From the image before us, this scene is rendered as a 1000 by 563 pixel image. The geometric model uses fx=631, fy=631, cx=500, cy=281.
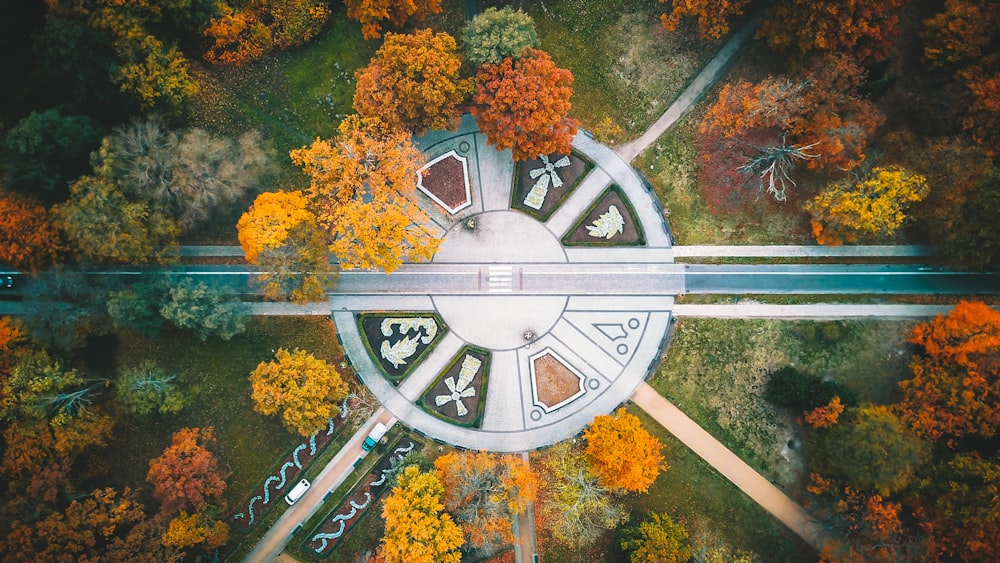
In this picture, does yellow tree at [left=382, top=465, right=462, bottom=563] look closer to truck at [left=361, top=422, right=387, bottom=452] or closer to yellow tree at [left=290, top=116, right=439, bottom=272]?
truck at [left=361, top=422, right=387, bottom=452]

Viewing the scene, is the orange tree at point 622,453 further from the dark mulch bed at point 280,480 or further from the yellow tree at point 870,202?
the dark mulch bed at point 280,480

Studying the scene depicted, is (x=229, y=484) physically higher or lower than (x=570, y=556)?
higher

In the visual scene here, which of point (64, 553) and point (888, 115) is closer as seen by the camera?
point (64, 553)

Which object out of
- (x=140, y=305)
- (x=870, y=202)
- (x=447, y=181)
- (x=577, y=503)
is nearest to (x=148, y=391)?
(x=140, y=305)

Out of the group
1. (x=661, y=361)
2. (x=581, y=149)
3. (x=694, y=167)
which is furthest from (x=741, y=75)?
(x=661, y=361)

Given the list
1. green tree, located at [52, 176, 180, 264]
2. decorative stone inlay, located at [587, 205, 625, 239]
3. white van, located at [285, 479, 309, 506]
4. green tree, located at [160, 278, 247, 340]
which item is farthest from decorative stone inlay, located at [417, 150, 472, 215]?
white van, located at [285, 479, 309, 506]

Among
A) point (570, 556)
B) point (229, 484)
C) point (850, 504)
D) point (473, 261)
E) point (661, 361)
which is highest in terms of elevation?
point (473, 261)

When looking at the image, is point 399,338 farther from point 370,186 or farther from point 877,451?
point 877,451

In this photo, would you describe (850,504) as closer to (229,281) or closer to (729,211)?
(729,211)
